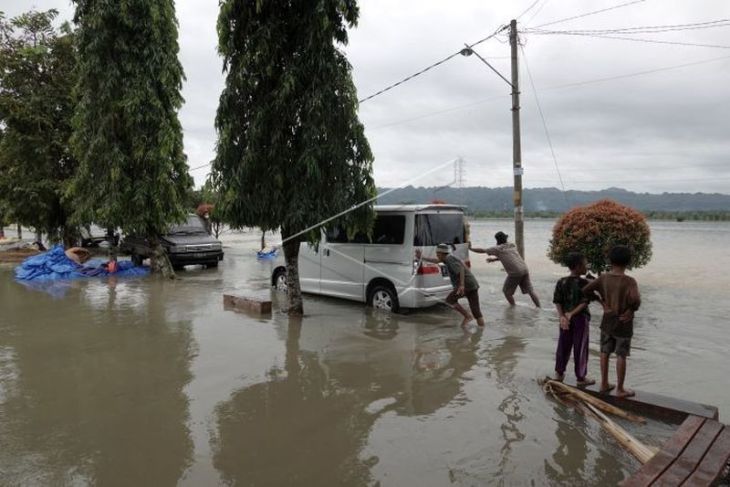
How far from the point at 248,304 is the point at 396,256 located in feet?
9.52

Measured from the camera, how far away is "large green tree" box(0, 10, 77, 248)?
16469mm

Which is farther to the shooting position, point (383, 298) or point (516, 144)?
point (516, 144)

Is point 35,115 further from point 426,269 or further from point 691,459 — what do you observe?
point 691,459

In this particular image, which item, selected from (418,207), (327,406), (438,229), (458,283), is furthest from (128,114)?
(327,406)

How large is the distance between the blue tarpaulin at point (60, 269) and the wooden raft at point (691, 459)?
1470 centimetres

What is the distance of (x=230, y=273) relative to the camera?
15.8m

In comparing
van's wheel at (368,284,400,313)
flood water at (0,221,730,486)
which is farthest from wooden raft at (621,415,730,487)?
van's wheel at (368,284,400,313)

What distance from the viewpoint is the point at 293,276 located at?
8.66 metres

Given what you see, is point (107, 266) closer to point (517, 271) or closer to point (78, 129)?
point (78, 129)

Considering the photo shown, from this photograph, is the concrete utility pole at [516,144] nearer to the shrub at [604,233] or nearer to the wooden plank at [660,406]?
the shrub at [604,233]

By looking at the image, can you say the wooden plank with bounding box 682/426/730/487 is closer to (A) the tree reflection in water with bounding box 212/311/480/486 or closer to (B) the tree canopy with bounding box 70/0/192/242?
Result: (A) the tree reflection in water with bounding box 212/311/480/486

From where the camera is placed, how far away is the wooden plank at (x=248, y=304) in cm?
890

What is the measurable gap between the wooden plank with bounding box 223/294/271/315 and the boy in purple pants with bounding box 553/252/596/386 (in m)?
5.34

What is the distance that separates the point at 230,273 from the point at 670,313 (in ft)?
39.0
